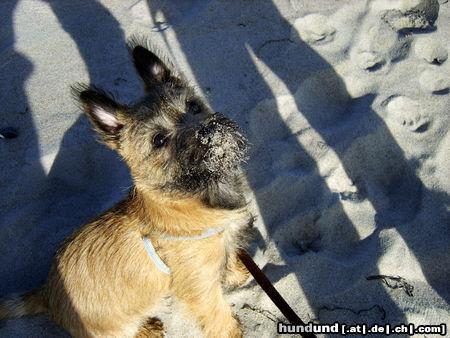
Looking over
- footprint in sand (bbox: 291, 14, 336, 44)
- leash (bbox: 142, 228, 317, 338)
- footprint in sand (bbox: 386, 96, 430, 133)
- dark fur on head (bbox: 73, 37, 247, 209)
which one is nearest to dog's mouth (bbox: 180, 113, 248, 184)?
dark fur on head (bbox: 73, 37, 247, 209)

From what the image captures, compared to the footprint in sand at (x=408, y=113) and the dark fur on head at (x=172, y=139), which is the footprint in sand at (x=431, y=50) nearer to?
the footprint in sand at (x=408, y=113)

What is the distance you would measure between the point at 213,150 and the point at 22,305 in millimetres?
2194

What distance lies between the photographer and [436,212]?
109 inches

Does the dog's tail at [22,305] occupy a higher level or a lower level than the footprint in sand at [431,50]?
higher

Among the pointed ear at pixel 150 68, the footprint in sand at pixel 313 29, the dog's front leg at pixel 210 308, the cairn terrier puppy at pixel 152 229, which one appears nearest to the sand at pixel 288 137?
the footprint in sand at pixel 313 29

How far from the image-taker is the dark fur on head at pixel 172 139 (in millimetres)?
1968

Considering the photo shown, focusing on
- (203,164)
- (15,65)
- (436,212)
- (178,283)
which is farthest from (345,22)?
(15,65)

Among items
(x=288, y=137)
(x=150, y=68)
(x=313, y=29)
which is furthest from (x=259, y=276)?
(x=313, y=29)

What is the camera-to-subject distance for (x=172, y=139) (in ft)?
7.14

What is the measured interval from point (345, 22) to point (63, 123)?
3.73m

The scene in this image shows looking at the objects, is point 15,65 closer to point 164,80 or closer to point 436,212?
point 164,80

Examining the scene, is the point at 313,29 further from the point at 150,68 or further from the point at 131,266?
the point at 131,266

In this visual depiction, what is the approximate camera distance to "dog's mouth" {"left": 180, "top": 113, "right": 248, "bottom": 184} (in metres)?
1.91

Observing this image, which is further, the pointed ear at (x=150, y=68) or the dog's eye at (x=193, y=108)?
the pointed ear at (x=150, y=68)
